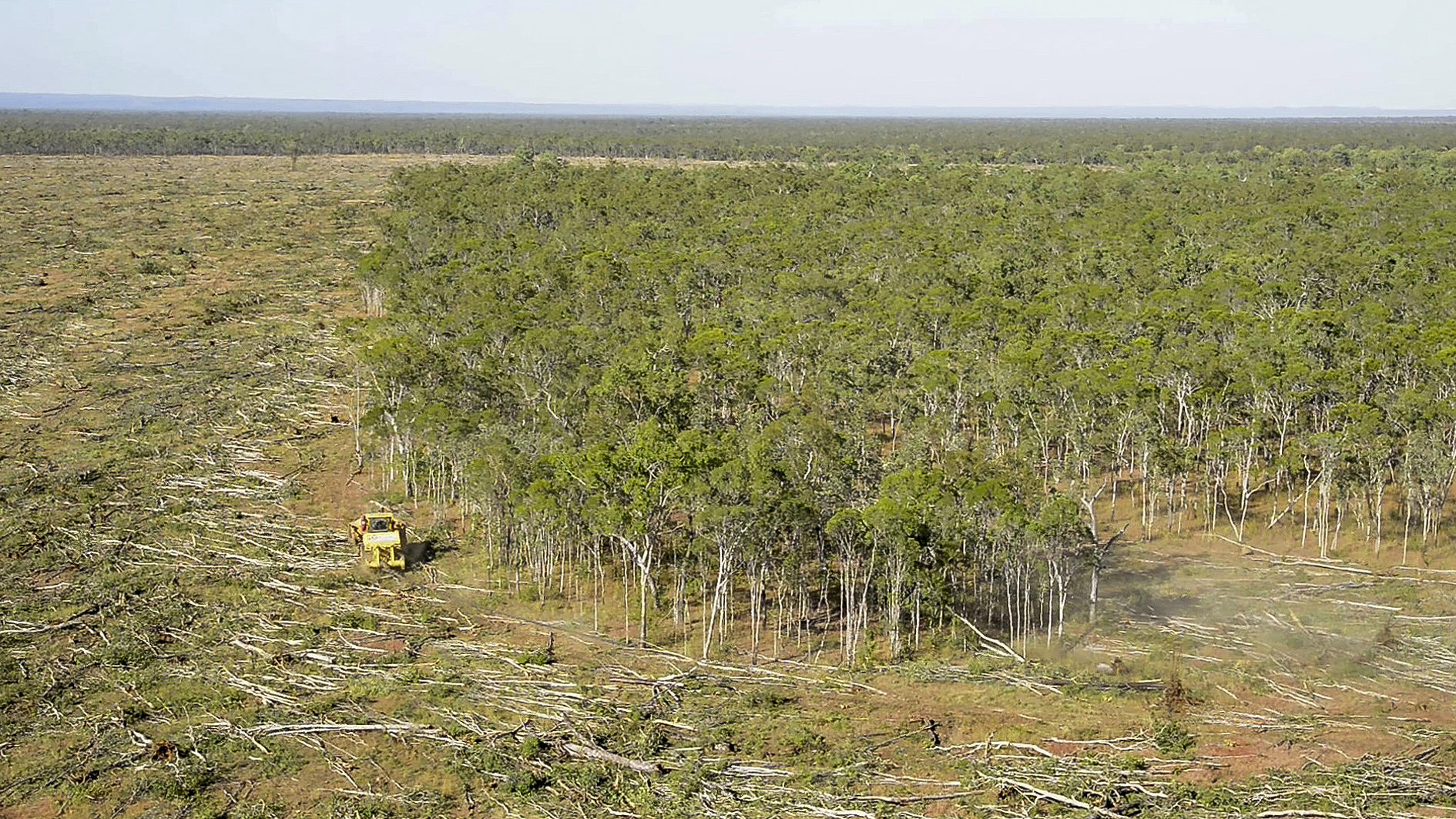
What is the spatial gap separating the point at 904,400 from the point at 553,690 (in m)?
19.4

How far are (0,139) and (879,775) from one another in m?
197

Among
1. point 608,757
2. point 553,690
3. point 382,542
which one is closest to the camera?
point 608,757

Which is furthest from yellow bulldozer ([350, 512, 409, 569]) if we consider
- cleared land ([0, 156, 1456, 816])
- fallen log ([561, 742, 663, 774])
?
fallen log ([561, 742, 663, 774])

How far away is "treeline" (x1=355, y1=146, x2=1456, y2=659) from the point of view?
2669 centimetres

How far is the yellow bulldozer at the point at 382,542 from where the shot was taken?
29.9 metres

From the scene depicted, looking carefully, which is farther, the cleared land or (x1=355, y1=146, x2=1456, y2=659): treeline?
(x1=355, y1=146, x2=1456, y2=659): treeline

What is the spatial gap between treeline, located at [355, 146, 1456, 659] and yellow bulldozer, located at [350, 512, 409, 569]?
6.95ft

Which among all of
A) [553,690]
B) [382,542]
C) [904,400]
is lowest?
[553,690]

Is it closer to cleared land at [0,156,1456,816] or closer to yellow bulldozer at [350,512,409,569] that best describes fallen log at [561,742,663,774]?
cleared land at [0,156,1456,816]

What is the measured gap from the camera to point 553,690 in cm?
2345

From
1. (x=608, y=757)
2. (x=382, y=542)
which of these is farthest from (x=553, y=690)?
(x=382, y=542)

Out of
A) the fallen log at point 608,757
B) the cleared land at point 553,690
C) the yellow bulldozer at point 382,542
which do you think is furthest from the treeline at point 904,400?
the fallen log at point 608,757

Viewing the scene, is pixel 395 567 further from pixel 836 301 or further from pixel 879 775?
pixel 836 301

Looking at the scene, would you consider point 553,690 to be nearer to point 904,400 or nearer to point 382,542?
point 382,542
